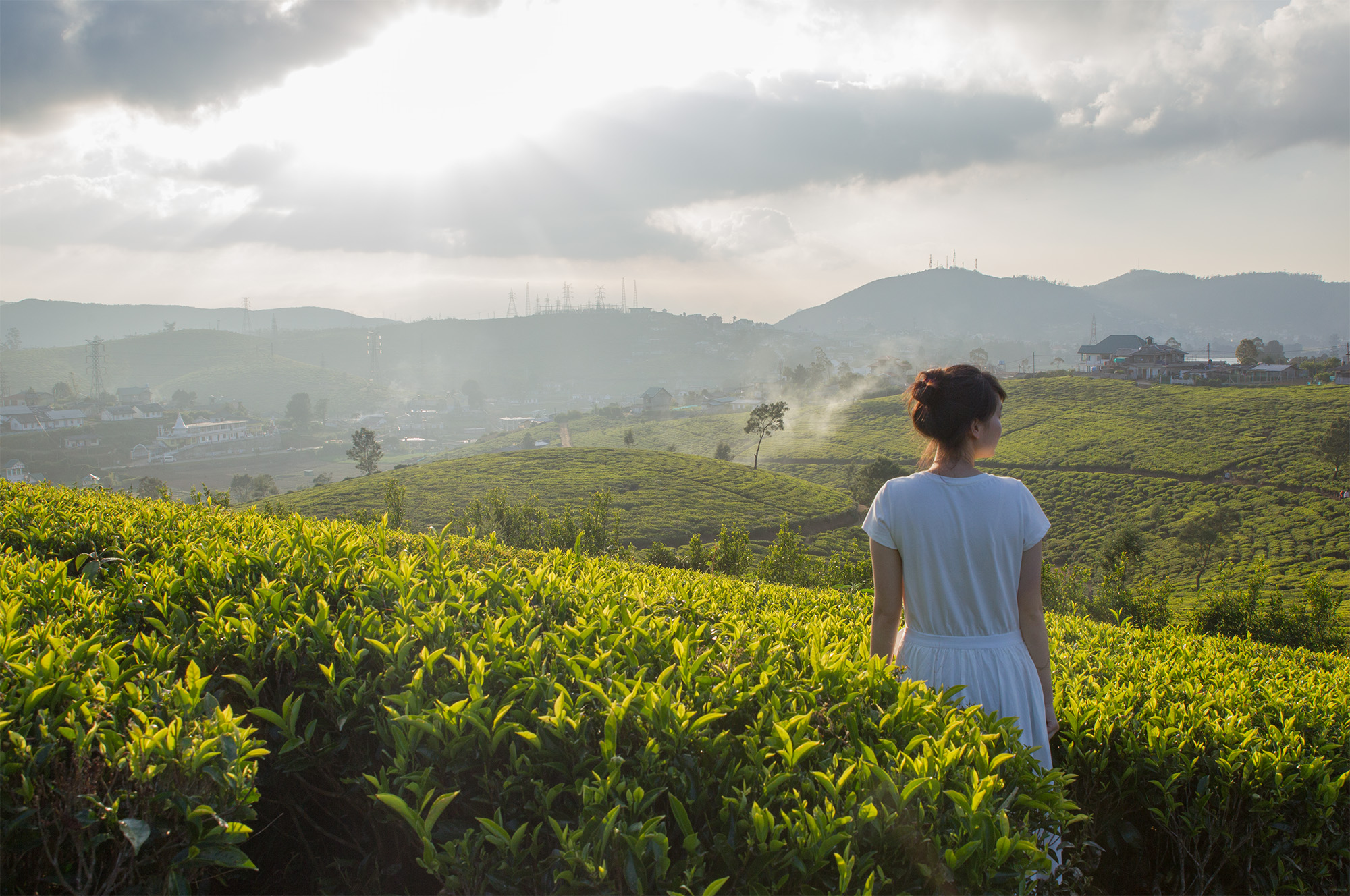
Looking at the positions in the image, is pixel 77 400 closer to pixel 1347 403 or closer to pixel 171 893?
pixel 171 893

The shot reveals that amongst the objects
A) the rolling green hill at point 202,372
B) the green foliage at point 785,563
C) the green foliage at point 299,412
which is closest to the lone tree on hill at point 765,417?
the green foliage at point 785,563

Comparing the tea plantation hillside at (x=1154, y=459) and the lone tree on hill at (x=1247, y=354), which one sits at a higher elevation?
the lone tree on hill at (x=1247, y=354)

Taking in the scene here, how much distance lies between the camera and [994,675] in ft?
8.47

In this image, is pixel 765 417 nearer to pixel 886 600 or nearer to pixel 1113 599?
pixel 1113 599

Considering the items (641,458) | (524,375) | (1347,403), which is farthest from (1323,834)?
(524,375)

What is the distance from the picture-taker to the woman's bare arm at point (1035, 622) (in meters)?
2.60

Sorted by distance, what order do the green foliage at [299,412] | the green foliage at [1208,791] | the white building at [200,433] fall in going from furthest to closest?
1. the green foliage at [299,412]
2. the white building at [200,433]
3. the green foliage at [1208,791]

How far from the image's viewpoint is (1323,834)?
8.86 ft

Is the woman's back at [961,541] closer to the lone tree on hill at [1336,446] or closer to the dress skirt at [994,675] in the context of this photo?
the dress skirt at [994,675]

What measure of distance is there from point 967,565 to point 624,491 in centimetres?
4948

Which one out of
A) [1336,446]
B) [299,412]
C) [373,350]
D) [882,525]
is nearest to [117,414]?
[299,412]

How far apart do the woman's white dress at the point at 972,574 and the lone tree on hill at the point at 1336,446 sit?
184ft

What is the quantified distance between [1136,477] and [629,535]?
35.0m

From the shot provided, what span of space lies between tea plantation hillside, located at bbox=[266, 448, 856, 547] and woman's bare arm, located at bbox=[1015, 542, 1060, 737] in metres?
38.5
